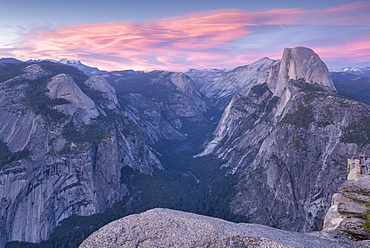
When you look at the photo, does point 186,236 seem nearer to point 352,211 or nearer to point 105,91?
point 352,211

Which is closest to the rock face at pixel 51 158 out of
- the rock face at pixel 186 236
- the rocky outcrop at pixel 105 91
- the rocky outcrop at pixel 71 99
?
the rocky outcrop at pixel 71 99

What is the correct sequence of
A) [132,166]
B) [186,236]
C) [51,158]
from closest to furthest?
[186,236]
[51,158]
[132,166]

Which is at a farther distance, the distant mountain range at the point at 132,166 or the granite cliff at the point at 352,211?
the distant mountain range at the point at 132,166

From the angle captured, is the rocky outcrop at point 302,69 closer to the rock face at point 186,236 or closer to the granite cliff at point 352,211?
the granite cliff at point 352,211

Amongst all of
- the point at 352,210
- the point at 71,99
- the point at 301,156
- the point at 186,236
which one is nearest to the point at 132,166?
the point at 71,99

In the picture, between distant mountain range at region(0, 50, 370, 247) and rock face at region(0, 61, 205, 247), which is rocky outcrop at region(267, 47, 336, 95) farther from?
rock face at region(0, 61, 205, 247)

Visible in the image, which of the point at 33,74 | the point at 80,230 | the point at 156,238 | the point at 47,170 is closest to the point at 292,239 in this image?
the point at 156,238
